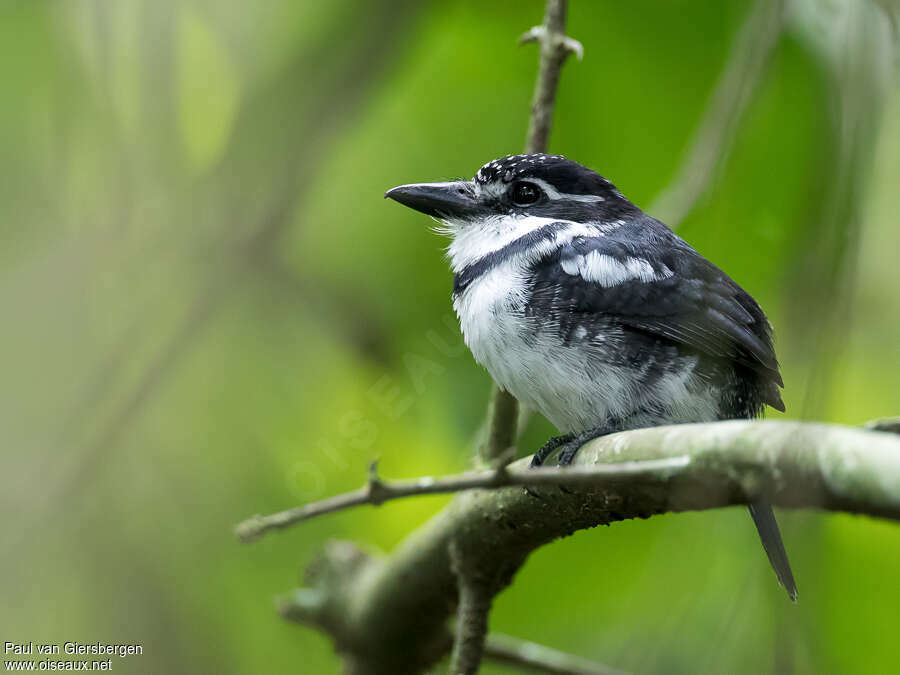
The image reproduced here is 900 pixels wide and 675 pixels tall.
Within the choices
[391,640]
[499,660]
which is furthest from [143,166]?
→ [499,660]

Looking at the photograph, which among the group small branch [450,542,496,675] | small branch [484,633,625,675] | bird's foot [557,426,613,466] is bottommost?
small branch [484,633,625,675]

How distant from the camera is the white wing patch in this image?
2.73 m

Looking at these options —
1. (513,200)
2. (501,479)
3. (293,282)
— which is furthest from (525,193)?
(501,479)

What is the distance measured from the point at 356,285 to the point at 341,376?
40 centimetres

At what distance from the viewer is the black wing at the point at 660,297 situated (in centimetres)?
263

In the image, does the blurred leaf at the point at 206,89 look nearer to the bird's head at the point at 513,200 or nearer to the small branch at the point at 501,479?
the bird's head at the point at 513,200

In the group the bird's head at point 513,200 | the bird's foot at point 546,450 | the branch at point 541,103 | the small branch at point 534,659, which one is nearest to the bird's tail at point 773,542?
the bird's foot at point 546,450

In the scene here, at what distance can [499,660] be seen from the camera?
125 inches

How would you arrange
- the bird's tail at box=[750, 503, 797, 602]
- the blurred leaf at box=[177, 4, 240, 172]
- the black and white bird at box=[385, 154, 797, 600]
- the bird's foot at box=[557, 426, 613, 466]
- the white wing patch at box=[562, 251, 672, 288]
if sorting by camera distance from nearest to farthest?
the bird's foot at box=[557, 426, 613, 466] → the bird's tail at box=[750, 503, 797, 602] → the black and white bird at box=[385, 154, 797, 600] → the white wing patch at box=[562, 251, 672, 288] → the blurred leaf at box=[177, 4, 240, 172]

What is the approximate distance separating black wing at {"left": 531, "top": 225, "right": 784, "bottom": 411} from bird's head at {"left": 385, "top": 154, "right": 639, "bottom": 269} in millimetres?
255

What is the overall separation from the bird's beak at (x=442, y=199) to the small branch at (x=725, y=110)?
687 millimetres

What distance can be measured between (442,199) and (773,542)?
1452 millimetres

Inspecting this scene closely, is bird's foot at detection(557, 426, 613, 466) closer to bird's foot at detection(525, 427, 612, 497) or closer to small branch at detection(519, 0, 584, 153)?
bird's foot at detection(525, 427, 612, 497)

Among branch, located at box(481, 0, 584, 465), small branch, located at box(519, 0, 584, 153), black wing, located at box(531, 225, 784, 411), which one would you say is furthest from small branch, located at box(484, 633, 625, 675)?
small branch, located at box(519, 0, 584, 153)
